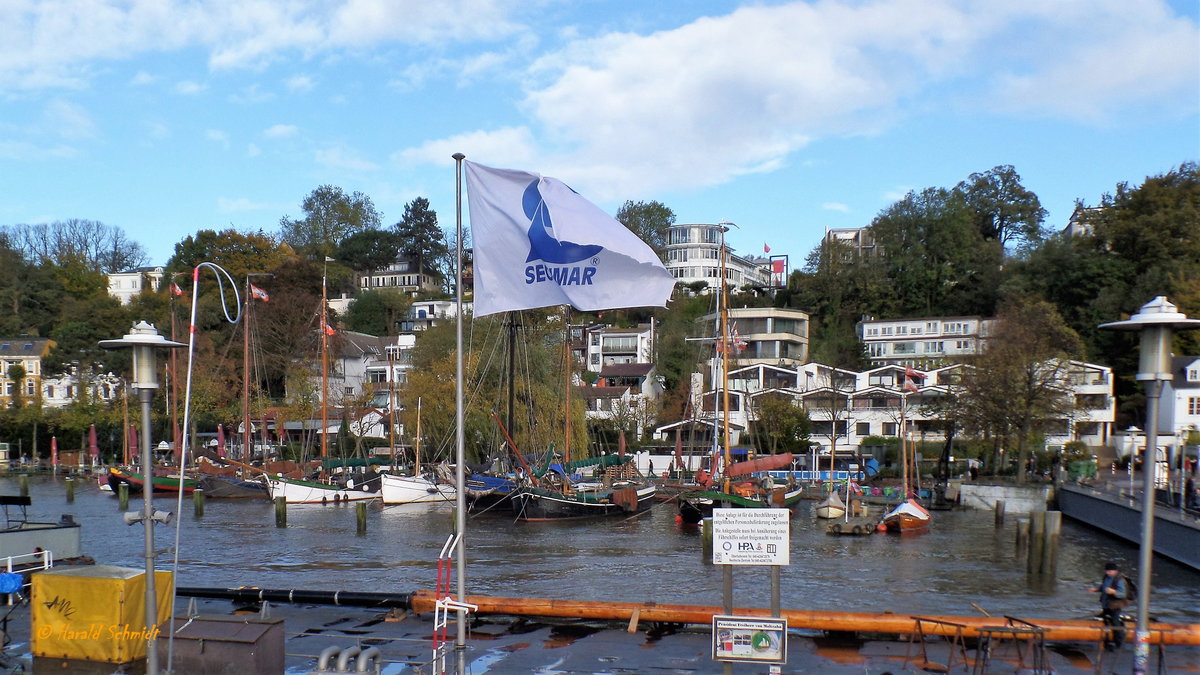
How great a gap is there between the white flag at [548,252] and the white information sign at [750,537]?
257cm

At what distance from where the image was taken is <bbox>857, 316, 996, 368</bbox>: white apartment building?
90312 millimetres

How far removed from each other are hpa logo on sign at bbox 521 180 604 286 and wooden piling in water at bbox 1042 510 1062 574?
23.7 metres

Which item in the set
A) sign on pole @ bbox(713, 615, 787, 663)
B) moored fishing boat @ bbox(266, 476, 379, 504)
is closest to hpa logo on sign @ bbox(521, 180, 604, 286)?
sign on pole @ bbox(713, 615, 787, 663)

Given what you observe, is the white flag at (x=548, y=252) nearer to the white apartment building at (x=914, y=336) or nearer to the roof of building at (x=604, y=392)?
the roof of building at (x=604, y=392)

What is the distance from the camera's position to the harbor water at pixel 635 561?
2602 cm

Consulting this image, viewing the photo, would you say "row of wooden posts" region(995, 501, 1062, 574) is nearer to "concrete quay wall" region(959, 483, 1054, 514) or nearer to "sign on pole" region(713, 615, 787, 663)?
"concrete quay wall" region(959, 483, 1054, 514)

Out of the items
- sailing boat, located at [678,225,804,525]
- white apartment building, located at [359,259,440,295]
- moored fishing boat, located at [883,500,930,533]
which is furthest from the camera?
white apartment building, located at [359,259,440,295]

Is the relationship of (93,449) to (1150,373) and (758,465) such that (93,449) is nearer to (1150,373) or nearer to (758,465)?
(758,465)

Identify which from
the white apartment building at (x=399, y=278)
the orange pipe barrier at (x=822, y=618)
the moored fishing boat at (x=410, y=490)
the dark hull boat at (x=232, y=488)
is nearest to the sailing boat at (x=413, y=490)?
the moored fishing boat at (x=410, y=490)

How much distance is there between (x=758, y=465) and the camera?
164 ft

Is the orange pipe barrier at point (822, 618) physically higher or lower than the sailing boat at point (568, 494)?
higher

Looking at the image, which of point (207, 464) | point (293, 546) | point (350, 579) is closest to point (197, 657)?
point (350, 579)

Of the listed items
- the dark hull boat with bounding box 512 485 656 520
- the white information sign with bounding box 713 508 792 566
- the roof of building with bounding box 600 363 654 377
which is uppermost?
the roof of building with bounding box 600 363 654 377

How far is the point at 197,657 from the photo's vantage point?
11711mm
